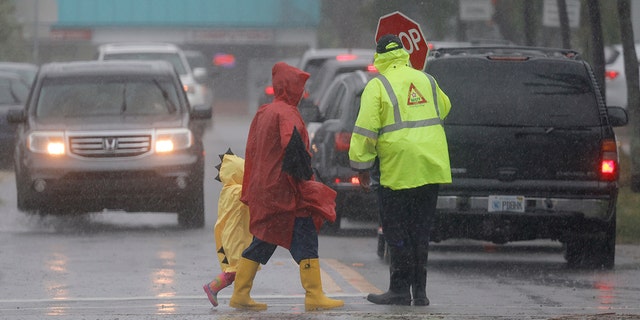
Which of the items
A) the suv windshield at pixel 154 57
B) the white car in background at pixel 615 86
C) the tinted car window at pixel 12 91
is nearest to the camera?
the tinted car window at pixel 12 91

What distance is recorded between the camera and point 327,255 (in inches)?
563

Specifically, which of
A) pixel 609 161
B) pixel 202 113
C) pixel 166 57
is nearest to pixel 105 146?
pixel 202 113

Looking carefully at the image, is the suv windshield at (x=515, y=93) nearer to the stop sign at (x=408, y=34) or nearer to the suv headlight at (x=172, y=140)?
the stop sign at (x=408, y=34)

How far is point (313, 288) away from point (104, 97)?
784cm

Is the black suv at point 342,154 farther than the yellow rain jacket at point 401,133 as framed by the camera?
Yes

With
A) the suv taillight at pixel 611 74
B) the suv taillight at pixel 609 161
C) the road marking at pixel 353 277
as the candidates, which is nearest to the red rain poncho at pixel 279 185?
the road marking at pixel 353 277

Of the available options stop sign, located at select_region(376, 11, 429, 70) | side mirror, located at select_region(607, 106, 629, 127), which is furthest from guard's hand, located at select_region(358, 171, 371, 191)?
stop sign, located at select_region(376, 11, 429, 70)

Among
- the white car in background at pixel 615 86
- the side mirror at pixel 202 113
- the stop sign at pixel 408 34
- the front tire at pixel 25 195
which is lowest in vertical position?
the white car in background at pixel 615 86

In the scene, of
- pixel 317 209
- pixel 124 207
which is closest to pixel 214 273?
pixel 317 209

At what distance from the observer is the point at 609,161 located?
1248 cm

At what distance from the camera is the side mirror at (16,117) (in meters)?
16.5

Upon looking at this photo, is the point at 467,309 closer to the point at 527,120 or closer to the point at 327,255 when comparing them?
the point at 527,120

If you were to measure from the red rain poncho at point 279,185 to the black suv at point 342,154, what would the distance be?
5304mm

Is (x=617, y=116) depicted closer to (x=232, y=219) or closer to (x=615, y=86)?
(x=232, y=219)
